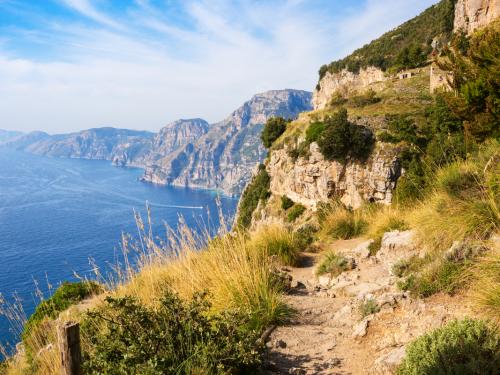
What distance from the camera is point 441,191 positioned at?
6.84m

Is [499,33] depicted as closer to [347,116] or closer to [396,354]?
[396,354]

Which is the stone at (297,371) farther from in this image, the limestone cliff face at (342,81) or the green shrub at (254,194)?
the limestone cliff face at (342,81)

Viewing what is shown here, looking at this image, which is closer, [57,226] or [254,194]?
[254,194]

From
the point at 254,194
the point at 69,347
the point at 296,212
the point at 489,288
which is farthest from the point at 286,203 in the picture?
the point at 69,347

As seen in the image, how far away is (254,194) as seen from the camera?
46.2m

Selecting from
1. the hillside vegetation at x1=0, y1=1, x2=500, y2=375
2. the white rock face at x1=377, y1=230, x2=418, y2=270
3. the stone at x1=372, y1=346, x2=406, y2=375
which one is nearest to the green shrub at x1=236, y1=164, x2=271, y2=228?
the hillside vegetation at x1=0, y1=1, x2=500, y2=375

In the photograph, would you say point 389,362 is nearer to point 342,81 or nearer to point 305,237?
point 305,237

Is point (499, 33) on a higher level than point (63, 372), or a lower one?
higher

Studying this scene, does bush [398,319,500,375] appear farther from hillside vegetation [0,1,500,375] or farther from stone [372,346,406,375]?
stone [372,346,406,375]

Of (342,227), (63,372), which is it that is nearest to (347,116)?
(342,227)

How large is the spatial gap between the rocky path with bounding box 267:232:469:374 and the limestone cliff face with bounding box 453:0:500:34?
4454cm

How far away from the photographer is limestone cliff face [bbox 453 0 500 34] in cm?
3975

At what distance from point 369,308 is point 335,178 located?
27130 millimetres

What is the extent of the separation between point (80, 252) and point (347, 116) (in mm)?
63938
